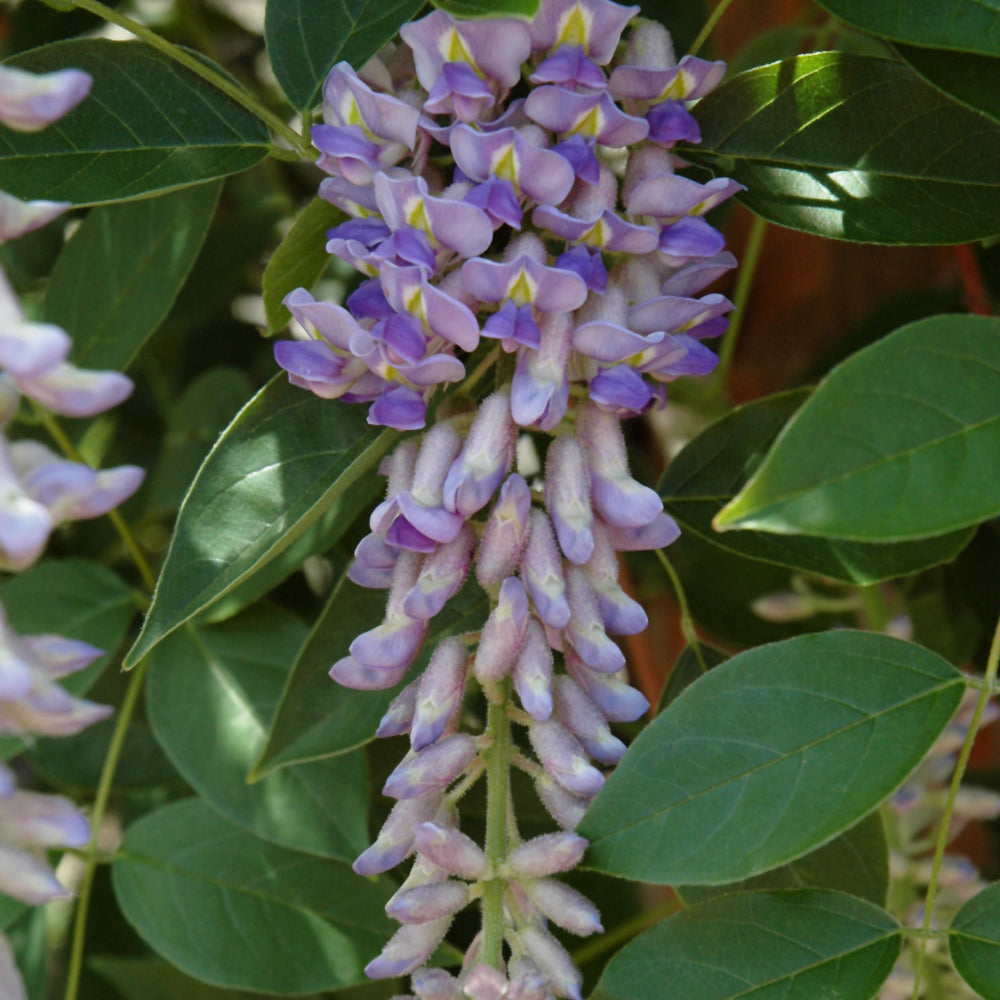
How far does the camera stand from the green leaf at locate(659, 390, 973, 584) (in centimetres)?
74

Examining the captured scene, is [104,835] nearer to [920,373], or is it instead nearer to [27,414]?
[27,414]

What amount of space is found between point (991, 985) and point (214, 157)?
605 mm

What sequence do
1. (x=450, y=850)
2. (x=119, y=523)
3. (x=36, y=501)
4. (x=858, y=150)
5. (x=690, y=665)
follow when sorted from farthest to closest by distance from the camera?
(x=119, y=523), (x=690, y=665), (x=858, y=150), (x=450, y=850), (x=36, y=501)

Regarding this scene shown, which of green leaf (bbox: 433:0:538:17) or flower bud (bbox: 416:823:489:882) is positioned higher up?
green leaf (bbox: 433:0:538:17)

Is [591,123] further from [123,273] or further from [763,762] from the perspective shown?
[123,273]

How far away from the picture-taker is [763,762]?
0.60 m

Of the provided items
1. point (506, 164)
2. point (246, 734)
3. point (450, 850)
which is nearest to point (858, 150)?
point (506, 164)

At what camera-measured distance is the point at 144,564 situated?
995 mm

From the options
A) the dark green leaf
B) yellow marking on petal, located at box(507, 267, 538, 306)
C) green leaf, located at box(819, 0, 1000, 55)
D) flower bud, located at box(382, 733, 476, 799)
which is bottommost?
the dark green leaf

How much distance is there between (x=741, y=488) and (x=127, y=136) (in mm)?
407

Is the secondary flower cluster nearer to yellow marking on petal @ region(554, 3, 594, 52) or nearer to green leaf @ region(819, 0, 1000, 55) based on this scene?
yellow marking on petal @ region(554, 3, 594, 52)

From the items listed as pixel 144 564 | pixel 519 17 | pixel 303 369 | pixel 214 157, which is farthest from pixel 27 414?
pixel 519 17

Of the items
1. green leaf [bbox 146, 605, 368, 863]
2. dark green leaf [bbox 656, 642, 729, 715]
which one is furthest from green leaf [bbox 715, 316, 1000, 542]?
green leaf [bbox 146, 605, 368, 863]

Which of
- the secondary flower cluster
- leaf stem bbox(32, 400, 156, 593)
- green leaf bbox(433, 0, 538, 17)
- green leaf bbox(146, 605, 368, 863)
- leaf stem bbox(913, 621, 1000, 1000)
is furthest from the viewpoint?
leaf stem bbox(32, 400, 156, 593)
